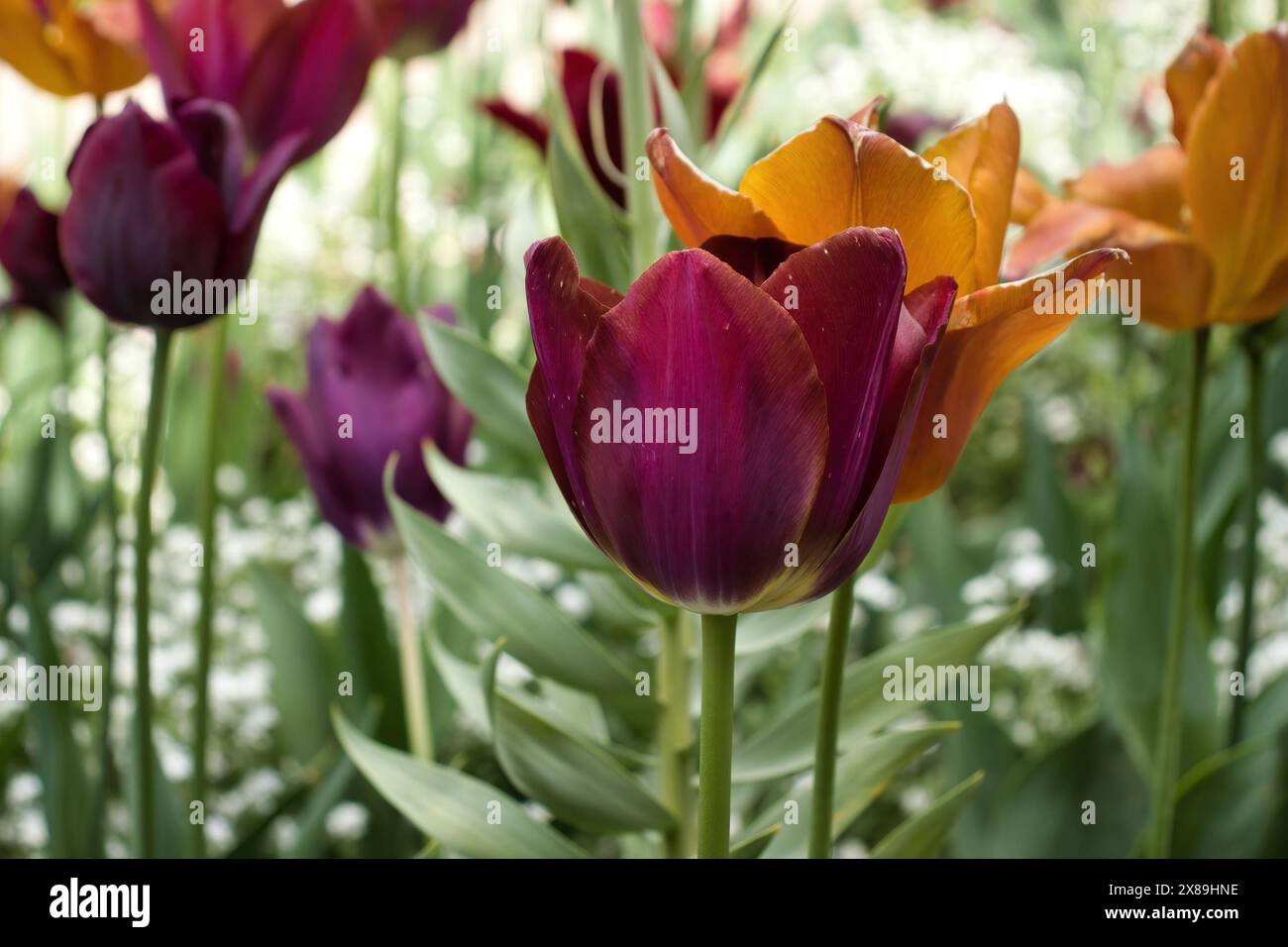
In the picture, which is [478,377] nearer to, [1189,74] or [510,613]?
[510,613]

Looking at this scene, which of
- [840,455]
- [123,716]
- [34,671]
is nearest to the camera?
[840,455]

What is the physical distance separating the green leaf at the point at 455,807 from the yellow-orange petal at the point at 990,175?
0.94 feet

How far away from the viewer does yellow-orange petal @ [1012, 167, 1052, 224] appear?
0.54m

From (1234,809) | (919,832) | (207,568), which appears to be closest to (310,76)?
(207,568)

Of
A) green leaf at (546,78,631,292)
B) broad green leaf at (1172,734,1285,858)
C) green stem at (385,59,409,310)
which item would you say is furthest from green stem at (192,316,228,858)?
broad green leaf at (1172,734,1285,858)

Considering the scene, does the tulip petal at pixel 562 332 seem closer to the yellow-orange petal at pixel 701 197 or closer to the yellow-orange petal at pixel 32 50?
Result: the yellow-orange petal at pixel 701 197

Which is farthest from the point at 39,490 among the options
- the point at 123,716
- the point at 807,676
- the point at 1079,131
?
the point at 1079,131

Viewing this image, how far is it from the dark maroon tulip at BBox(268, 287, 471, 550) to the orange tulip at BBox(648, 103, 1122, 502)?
0.36 metres

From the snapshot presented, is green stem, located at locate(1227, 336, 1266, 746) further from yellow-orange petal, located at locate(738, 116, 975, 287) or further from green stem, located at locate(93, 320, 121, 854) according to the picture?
green stem, located at locate(93, 320, 121, 854)

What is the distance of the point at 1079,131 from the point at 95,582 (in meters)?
1.39

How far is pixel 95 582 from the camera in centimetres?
110

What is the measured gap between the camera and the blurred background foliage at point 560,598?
22.5 inches

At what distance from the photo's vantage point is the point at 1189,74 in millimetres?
521
